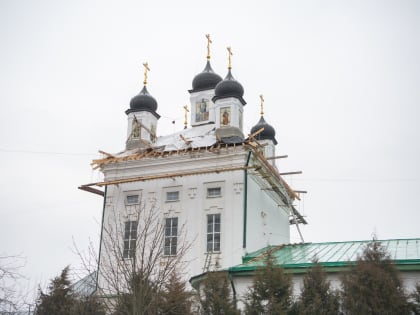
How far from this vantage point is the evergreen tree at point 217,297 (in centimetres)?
1514

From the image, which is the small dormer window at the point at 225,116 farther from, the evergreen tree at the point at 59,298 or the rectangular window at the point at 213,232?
the evergreen tree at the point at 59,298

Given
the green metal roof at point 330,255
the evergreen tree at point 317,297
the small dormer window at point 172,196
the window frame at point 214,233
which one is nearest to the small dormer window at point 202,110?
the small dormer window at point 172,196

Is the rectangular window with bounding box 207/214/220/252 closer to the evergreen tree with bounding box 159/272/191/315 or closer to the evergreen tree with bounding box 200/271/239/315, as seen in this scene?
the evergreen tree with bounding box 200/271/239/315

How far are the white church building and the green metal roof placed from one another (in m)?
0.12

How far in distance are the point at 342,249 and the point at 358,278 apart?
7210mm

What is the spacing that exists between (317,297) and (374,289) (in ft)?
5.03

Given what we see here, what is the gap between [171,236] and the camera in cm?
2381

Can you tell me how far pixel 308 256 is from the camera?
1991 cm

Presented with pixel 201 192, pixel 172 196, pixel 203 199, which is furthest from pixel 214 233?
pixel 172 196

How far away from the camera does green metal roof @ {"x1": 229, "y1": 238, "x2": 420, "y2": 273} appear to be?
17281mm

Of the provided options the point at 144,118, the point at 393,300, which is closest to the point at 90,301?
the point at 393,300

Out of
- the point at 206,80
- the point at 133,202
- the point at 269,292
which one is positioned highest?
the point at 206,80

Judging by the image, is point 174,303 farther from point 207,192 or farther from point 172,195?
point 172,195

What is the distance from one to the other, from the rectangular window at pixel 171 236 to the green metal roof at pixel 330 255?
10.9 feet
